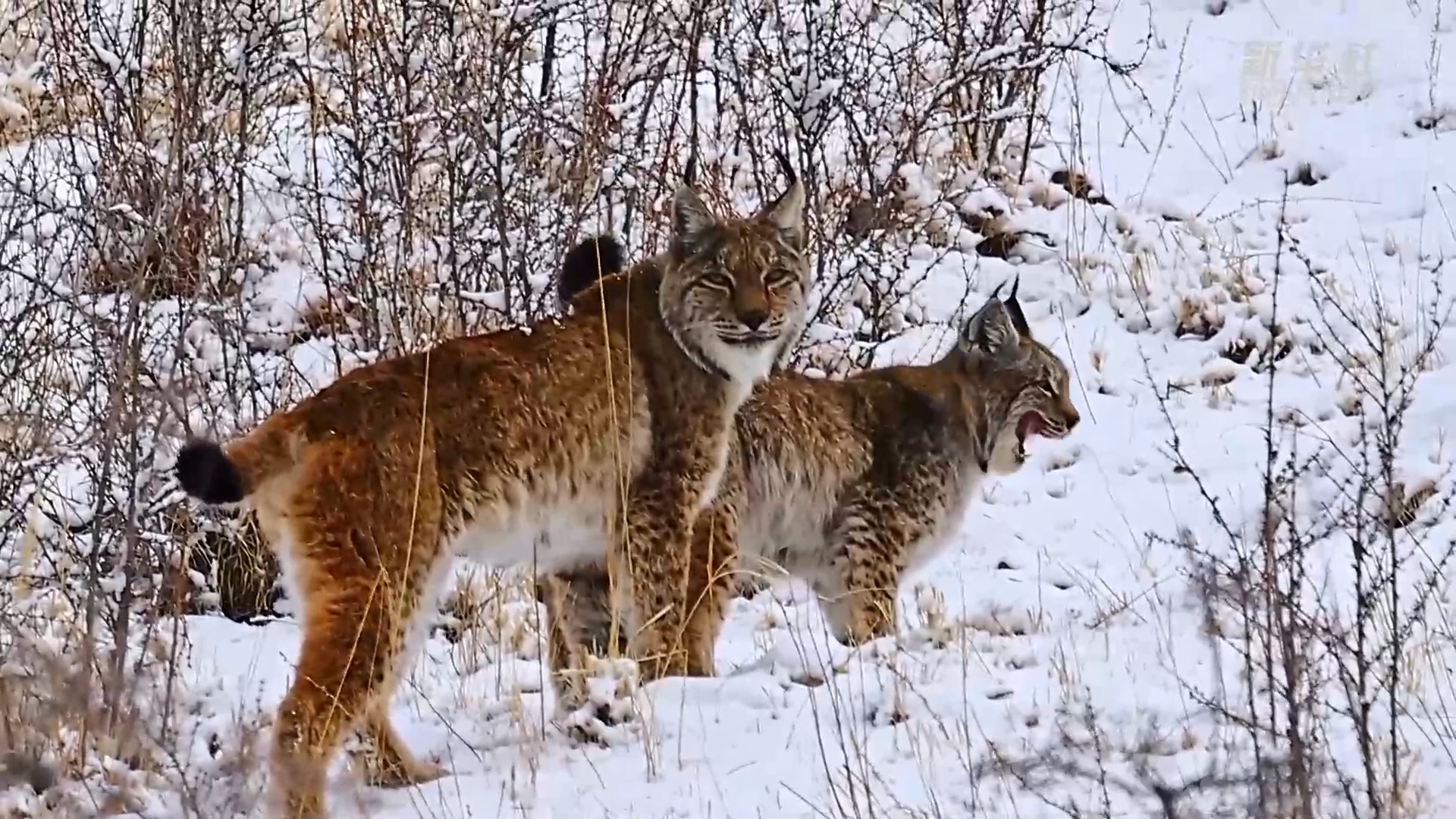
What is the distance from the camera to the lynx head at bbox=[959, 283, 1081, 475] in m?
7.01

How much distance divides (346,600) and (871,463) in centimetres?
270

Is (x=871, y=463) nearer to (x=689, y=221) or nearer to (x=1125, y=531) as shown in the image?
(x=689, y=221)

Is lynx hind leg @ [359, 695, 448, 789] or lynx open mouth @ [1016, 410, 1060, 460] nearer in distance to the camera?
lynx hind leg @ [359, 695, 448, 789]

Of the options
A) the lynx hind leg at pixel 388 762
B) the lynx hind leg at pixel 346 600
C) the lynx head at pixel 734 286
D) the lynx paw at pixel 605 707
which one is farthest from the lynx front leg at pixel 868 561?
the lynx hind leg at pixel 346 600

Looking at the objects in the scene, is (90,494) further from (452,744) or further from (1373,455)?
(1373,455)

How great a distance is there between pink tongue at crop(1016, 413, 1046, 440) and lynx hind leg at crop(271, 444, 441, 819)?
3009 mm

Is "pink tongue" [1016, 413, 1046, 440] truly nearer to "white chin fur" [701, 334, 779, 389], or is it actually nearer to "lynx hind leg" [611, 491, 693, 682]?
"white chin fur" [701, 334, 779, 389]

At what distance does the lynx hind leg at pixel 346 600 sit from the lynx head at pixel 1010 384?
2.94 metres

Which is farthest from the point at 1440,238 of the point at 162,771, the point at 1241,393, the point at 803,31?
the point at 162,771

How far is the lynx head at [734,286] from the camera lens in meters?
5.90

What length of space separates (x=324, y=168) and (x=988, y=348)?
453 cm

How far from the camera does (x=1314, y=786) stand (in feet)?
11.4

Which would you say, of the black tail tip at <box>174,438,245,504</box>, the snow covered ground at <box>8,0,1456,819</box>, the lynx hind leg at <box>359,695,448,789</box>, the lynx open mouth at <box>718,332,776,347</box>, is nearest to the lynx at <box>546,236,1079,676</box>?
the snow covered ground at <box>8,0,1456,819</box>

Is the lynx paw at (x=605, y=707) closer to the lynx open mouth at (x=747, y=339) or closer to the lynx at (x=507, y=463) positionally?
the lynx at (x=507, y=463)
